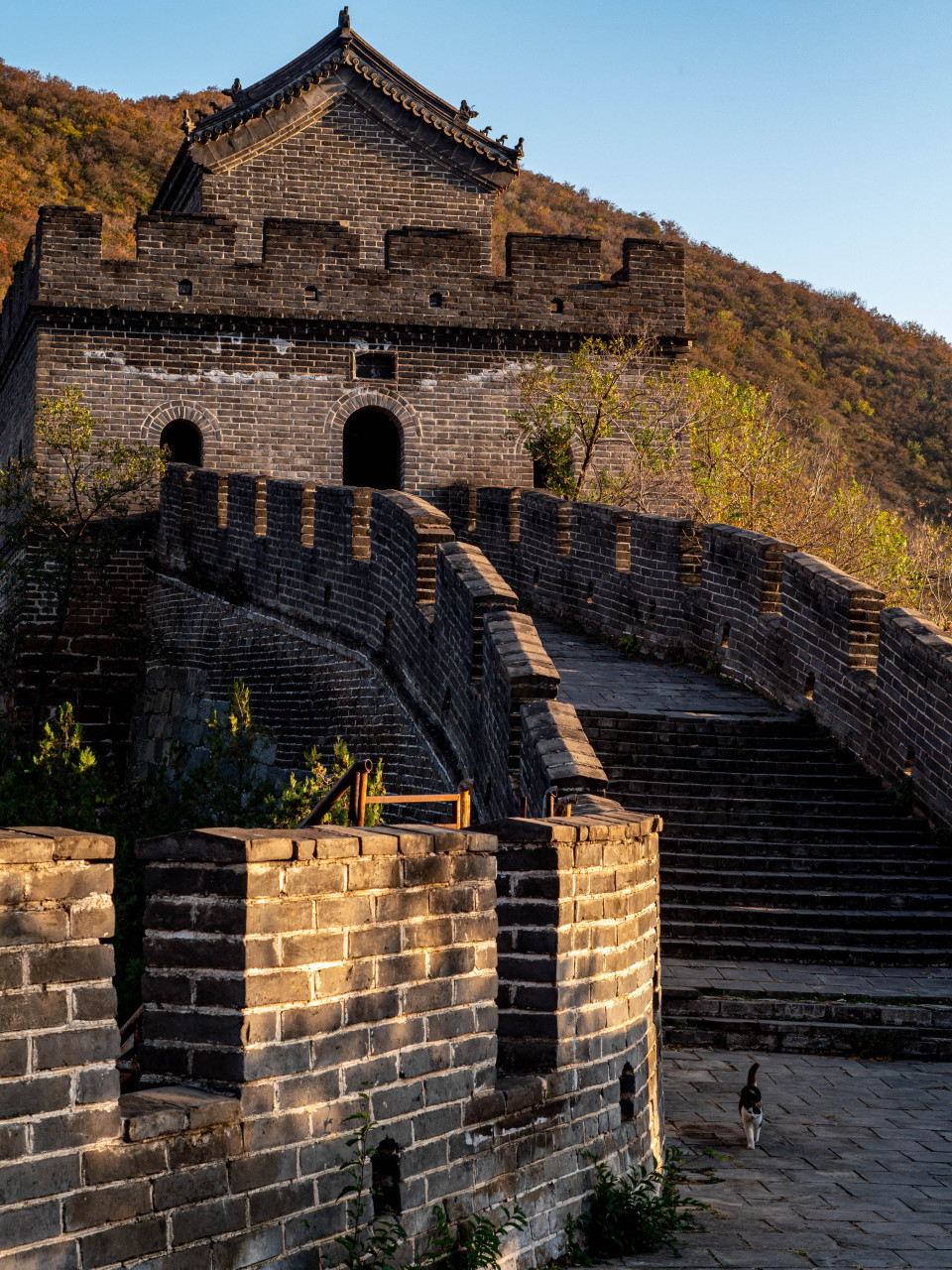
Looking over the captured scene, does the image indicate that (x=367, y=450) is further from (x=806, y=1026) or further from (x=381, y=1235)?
(x=381, y=1235)

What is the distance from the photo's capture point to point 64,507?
22.2 meters

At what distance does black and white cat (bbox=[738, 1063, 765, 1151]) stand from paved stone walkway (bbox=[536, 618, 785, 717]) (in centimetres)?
586

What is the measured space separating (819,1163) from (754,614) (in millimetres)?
8368

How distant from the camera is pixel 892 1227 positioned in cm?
598

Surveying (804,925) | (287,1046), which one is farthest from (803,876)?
(287,1046)

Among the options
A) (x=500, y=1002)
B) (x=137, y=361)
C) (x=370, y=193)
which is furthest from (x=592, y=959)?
(x=370, y=193)

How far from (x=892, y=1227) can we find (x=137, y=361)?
19.3 meters

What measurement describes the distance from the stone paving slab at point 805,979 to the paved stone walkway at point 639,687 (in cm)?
310

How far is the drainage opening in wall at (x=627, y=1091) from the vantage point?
6020 mm

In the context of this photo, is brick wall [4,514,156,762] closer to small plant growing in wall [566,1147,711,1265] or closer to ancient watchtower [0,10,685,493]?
ancient watchtower [0,10,685,493]

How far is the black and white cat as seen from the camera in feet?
23.4

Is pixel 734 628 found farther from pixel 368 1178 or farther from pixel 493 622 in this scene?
pixel 368 1178

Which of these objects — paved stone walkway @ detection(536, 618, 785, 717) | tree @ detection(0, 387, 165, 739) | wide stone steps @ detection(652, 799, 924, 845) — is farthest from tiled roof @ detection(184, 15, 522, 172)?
wide stone steps @ detection(652, 799, 924, 845)

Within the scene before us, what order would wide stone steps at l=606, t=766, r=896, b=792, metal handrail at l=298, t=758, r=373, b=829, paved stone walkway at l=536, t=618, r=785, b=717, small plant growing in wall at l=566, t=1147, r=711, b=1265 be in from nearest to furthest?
metal handrail at l=298, t=758, r=373, b=829, small plant growing in wall at l=566, t=1147, r=711, b=1265, wide stone steps at l=606, t=766, r=896, b=792, paved stone walkway at l=536, t=618, r=785, b=717
